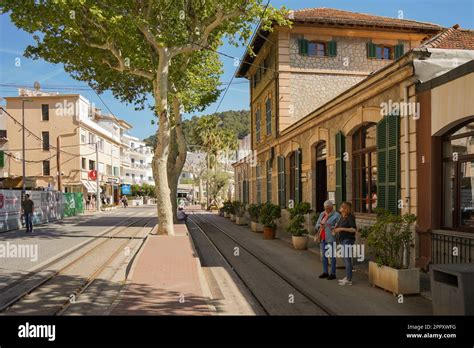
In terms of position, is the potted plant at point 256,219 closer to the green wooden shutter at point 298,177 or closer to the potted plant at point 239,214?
the green wooden shutter at point 298,177

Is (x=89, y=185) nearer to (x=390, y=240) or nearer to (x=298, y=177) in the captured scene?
(x=298, y=177)

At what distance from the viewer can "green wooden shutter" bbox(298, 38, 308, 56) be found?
815 inches

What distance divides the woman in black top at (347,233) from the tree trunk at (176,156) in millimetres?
15574

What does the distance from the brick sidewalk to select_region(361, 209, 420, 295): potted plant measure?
Result: 3456 millimetres

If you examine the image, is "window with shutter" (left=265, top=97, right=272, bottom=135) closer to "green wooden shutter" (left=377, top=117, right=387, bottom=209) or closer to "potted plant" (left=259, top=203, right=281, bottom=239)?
"potted plant" (left=259, top=203, right=281, bottom=239)

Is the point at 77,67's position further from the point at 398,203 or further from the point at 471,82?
the point at 471,82

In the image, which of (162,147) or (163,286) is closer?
(163,286)

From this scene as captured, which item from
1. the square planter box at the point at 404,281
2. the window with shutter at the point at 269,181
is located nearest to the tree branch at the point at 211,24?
the window with shutter at the point at 269,181

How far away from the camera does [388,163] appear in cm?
1053

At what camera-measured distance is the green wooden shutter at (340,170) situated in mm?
13414

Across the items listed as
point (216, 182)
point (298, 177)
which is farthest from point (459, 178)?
point (216, 182)

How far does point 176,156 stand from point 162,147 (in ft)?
30.2
